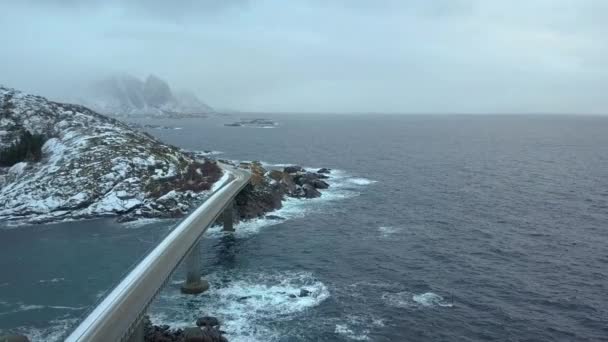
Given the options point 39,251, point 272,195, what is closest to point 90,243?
point 39,251

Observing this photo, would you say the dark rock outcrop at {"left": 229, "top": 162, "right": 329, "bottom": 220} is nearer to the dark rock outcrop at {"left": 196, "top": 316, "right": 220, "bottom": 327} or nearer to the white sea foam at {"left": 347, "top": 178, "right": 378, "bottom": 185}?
the white sea foam at {"left": 347, "top": 178, "right": 378, "bottom": 185}

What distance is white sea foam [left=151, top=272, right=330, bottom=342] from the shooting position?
151 ft

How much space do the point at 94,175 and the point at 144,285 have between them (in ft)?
206

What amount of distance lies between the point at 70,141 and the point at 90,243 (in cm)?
4798

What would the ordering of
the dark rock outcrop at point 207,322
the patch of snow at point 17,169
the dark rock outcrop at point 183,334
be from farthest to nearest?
1. the patch of snow at point 17,169
2. the dark rock outcrop at point 207,322
3. the dark rock outcrop at point 183,334

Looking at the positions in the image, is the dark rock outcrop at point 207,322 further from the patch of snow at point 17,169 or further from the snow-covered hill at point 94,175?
the patch of snow at point 17,169

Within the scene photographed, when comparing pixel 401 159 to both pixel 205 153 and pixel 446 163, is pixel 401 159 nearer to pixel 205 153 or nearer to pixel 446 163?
pixel 446 163

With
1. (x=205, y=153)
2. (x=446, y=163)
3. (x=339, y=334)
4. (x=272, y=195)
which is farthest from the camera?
(x=205, y=153)

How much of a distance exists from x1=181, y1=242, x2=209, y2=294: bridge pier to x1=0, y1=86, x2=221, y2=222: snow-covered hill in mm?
31690

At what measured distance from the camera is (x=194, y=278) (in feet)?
180

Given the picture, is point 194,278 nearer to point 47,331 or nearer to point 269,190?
point 47,331

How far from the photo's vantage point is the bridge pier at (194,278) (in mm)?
53862

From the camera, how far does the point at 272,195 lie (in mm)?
92500

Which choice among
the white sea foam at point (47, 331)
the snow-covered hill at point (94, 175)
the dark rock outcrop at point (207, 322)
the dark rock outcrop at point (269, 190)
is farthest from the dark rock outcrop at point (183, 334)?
the snow-covered hill at point (94, 175)
